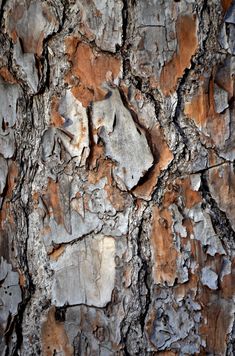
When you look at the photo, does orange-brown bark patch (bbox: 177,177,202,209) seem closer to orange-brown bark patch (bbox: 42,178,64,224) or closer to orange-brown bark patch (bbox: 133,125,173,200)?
orange-brown bark patch (bbox: 133,125,173,200)

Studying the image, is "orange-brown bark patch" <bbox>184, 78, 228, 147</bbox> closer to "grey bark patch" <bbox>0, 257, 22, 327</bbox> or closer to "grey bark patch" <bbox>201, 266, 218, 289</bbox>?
"grey bark patch" <bbox>201, 266, 218, 289</bbox>

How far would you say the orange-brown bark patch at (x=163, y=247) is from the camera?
79cm

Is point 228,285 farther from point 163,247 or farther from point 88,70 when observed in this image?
point 88,70

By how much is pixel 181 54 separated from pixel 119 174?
19cm

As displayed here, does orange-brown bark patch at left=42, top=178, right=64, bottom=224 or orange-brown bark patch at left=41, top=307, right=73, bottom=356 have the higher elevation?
orange-brown bark patch at left=42, top=178, right=64, bottom=224

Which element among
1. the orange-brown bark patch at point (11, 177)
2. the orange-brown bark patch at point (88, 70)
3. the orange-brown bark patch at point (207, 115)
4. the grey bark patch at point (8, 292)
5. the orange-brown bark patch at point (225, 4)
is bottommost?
the grey bark patch at point (8, 292)

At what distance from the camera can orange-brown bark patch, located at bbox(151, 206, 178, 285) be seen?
79 cm

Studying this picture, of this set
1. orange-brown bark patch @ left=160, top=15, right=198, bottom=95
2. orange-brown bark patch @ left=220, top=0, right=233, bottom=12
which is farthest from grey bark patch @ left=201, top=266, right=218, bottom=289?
orange-brown bark patch @ left=220, top=0, right=233, bottom=12

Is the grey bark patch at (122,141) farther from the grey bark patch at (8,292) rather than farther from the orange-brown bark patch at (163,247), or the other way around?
the grey bark patch at (8,292)

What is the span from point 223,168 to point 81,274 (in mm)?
257

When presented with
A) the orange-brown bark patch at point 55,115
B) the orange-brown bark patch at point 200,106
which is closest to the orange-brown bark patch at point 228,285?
the orange-brown bark patch at point 200,106

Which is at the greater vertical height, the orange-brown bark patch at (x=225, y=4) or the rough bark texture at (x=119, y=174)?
the orange-brown bark patch at (x=225, y=4)

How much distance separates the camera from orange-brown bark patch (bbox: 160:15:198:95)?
765 millimetres

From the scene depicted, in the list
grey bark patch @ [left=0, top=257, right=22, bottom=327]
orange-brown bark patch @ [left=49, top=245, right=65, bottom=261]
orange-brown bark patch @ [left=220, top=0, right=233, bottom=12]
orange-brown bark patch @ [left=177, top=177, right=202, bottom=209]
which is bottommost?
grey bark patch @ [left=0, top=257, right=22, bottom=327]
